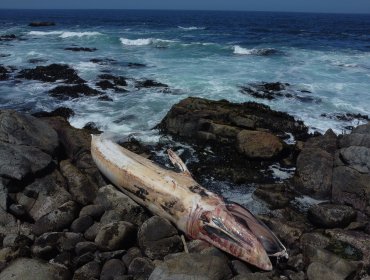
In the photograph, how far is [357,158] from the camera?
9.29 metres

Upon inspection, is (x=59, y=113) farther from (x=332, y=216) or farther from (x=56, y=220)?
(x=332, y=216)

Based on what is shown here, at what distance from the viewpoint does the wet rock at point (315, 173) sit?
918cm

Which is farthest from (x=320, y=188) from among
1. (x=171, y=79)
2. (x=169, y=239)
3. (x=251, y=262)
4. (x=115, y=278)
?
(x=171, y=79)

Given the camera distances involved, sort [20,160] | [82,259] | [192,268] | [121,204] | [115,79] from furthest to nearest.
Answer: [115,79] → [20,160] → [121,204] → [82,259] → [192,268]

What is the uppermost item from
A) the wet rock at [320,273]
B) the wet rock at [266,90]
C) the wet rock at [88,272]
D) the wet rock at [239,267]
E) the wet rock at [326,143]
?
the wet rock at [326,143]

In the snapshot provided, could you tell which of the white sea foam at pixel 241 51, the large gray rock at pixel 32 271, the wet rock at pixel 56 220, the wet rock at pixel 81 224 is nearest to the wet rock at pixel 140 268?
the large gray rock at pixel 32 271

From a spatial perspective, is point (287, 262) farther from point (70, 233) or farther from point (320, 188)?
point (70, 233)

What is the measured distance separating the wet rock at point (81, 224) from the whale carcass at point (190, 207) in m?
1.07

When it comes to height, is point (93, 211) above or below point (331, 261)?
below

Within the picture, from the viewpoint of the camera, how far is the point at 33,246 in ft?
22.6

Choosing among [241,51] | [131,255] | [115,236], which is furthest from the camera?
[241,51]

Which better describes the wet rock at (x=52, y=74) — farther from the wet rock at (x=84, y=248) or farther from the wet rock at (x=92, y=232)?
the wet rock at (x=84, y=248)

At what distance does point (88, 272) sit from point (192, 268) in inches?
68.7

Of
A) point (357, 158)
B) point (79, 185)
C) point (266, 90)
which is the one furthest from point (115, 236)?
point (266, 90)
